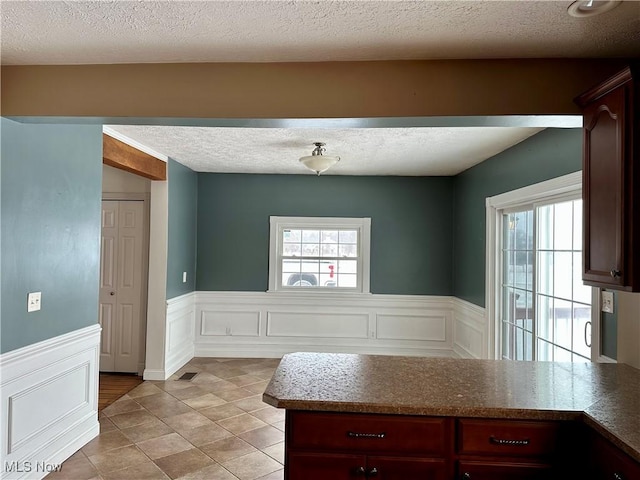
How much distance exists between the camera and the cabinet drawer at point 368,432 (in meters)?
1.61

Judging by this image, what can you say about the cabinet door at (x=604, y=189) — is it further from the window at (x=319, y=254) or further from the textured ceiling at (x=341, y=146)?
the window at (x=319, y=254)

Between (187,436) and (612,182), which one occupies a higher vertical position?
(612,182)

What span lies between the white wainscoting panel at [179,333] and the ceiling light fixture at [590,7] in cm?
429

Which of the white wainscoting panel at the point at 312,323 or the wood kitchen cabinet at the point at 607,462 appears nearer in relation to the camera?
the wood kitchen cabinet at the point at 607,462

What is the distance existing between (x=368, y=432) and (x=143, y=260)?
377 centimetres

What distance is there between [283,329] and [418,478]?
153 inches

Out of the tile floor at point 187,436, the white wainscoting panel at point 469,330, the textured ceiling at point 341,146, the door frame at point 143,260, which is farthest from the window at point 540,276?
the door frame at point 143,260

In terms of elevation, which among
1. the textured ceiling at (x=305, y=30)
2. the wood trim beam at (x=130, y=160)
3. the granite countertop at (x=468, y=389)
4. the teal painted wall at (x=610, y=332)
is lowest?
the granite countertop at (x=468, y=389)

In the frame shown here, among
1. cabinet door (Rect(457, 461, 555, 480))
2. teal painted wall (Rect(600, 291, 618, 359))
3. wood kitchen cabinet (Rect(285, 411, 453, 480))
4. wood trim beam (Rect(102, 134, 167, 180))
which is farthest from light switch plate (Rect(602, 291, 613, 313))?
wood trim beam (Rect(102, 134, 167, 180))

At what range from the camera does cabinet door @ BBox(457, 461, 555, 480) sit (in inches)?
62.7

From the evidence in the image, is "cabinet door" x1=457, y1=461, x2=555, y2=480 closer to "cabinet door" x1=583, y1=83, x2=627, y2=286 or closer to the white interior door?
"cabinet door" x1=583, y1=83, x2=627, y2=286

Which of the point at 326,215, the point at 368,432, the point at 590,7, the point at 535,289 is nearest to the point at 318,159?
the point at 326,215

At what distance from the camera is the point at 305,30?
1.74 meters

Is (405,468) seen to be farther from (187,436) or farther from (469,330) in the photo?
(469,330)
